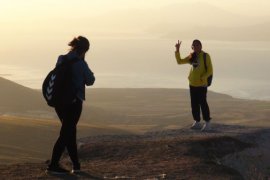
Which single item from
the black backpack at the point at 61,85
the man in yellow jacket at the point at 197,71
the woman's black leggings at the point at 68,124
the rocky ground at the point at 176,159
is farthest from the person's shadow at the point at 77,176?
the man in yellow jacket at the point at 197,71

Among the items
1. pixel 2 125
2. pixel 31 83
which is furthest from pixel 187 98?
pixel 2 125

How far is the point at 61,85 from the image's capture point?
8672mm

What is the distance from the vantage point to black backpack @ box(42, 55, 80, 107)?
8.65 meters

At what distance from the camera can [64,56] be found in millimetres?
8695

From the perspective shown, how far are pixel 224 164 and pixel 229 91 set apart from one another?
14228 centimetres

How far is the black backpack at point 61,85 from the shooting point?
340 inches

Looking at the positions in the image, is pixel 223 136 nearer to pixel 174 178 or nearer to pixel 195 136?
pixel 195 136

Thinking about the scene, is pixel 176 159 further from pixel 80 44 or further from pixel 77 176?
pixel 80 44

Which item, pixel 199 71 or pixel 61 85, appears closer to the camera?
pixel 61 85

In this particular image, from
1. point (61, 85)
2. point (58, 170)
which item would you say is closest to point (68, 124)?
point (61, 85)

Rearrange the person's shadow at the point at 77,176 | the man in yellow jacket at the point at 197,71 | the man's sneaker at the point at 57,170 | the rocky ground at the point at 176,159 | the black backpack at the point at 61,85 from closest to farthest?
the black backpack at the point at 61,85 < the person's shadow at the point at 77,176 < the man's sneaker at the point at 57,170 < the rocky ground at the point at 176,159 < the man in yellow jacket at the point at 197,71

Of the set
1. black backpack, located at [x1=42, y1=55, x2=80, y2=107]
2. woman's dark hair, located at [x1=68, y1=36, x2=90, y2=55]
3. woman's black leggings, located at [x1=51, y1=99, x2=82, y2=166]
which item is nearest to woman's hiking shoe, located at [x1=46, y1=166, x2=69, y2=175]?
woman's black leggings, located at [x1=51, y1=99, x2=82, y2=166]

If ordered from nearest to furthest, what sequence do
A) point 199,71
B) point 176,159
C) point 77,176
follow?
1. point 77,176
2. point 176,159
3. point 199,71

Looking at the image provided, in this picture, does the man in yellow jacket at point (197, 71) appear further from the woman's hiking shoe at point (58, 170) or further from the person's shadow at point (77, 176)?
the woman's hiking shoe at point (58, 170)
